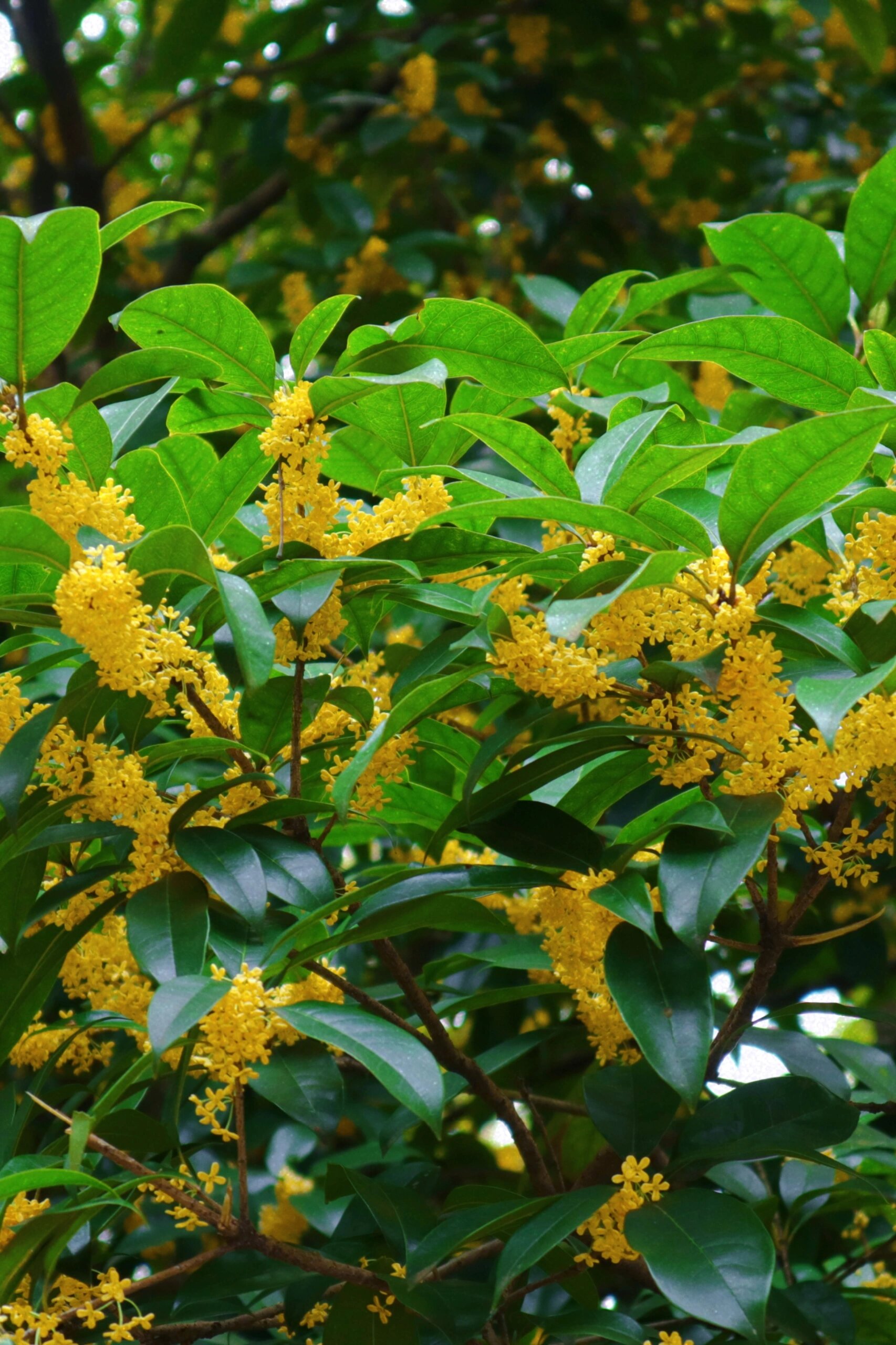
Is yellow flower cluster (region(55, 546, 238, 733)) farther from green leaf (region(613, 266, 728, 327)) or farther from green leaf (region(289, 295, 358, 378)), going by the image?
green leaf (region(613, 266, 728, 327))

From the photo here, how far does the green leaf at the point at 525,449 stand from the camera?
40.8 inches

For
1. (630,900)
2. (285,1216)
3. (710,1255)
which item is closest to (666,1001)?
(630,900)

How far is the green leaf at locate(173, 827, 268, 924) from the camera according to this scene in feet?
3.07

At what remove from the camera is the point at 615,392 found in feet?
5.00

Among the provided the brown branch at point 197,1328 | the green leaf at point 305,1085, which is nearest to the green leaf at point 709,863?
the green leaf at point 305,1085

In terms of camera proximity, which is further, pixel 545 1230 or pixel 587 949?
pixel 587 949

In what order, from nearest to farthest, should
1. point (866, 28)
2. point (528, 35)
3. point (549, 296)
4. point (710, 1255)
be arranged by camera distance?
point (710, 1255) < point (549, 296) < point (866, 28) < point (528, 35)

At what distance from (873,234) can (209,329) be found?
27.1 inches

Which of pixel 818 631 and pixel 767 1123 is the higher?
pixel 818 631

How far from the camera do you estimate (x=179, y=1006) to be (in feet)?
2.70

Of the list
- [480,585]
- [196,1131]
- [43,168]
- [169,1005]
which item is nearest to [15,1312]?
[169,1005]

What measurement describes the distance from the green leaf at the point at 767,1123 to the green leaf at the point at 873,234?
0.79m

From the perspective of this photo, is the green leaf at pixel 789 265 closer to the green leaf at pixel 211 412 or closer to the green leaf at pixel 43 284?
the green leaf at pixel 211 412

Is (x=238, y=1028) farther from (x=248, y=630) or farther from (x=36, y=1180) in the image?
(x=248, y=630)
